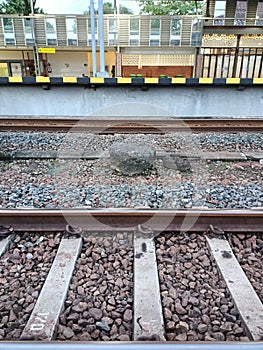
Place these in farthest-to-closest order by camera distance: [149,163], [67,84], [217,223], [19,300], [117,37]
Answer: [117,37] < [67,84] < [149,163] < [217,223] < [19,300]

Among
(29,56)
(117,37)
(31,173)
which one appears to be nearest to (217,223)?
(31,173)

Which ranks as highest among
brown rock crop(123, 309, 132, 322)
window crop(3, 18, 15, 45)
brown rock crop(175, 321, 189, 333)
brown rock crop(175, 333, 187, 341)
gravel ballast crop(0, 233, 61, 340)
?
window crop(3, 18, 15, 45)

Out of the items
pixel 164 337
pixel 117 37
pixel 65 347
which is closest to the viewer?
pixel 65 347

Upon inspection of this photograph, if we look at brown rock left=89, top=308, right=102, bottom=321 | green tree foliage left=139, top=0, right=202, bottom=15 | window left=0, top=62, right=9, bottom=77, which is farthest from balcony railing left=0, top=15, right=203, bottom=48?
brown rock left=89, top=308, right=102, bottom=321

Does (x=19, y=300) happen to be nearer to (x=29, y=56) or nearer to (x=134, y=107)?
(x=134, y=107)

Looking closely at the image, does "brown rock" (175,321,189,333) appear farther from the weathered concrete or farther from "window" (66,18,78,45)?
"window" (66,18,78,45)

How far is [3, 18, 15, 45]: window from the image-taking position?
24.0 metres

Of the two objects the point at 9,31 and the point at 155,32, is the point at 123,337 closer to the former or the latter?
the point at 155,32

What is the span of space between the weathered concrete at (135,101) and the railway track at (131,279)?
5634 millimetres

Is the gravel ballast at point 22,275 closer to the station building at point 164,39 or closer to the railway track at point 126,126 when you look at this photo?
the railway track at point 126,126

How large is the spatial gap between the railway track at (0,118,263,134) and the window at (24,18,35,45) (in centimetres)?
2048

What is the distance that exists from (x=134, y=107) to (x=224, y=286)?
6.55 m

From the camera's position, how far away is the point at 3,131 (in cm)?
637

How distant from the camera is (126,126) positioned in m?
6.60
